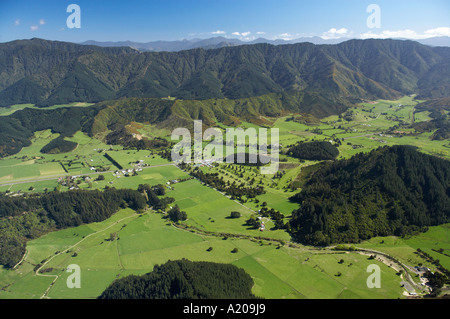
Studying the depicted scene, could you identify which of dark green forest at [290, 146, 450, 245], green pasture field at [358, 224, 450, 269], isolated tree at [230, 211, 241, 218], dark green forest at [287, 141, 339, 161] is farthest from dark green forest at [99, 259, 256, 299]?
dark green forest at [287, 141, 339, 161]

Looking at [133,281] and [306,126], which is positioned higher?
[306,126]

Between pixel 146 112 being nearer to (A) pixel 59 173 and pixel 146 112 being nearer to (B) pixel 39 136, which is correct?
(B) pixel 39 136

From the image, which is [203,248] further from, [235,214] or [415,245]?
[415,245]

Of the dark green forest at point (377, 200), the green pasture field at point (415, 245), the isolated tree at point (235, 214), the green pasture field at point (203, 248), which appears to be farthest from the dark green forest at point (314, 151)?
the isolated tree at point (235, 214)

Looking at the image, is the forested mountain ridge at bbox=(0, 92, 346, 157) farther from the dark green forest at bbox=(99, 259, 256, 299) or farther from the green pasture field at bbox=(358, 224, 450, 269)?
the green pasture field at bbox=(358, 224, 450, 269)
